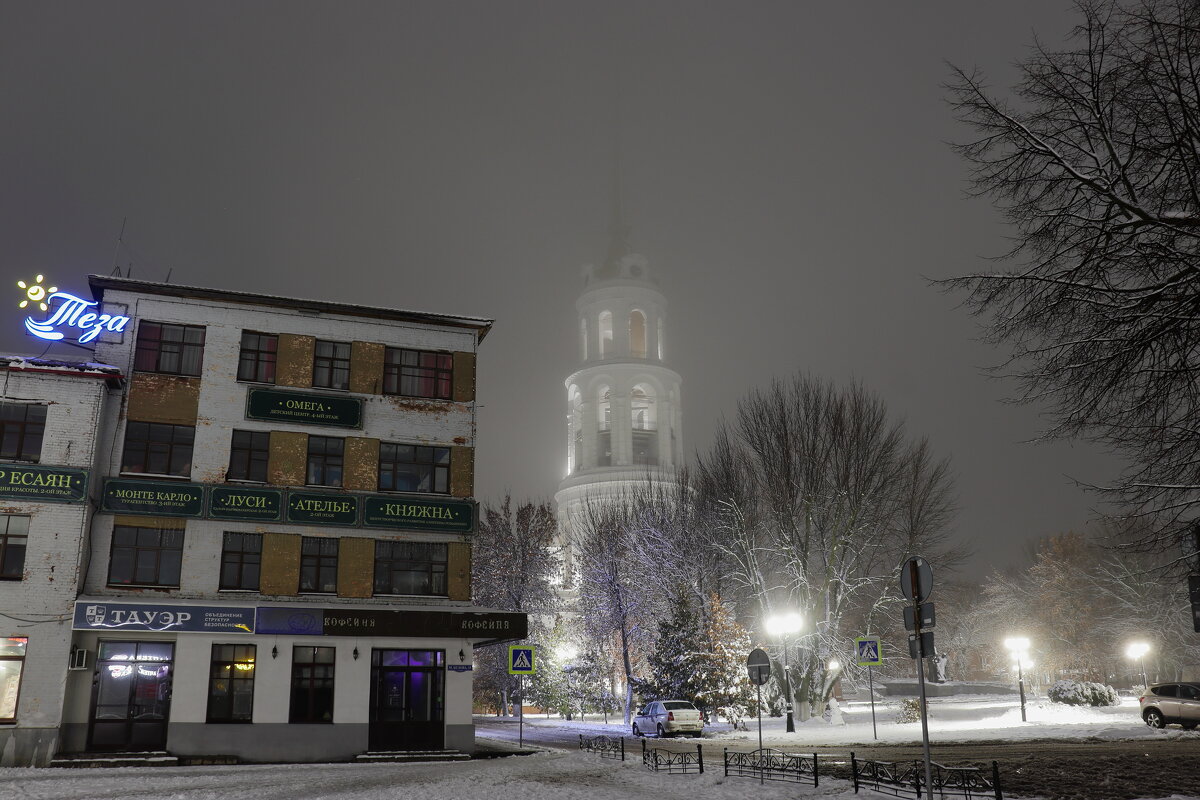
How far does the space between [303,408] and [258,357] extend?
2220 mm

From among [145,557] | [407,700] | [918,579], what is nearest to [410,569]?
[407,700]

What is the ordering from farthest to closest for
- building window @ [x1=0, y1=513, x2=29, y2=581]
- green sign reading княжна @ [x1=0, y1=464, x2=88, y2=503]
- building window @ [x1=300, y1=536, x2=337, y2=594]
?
building window @ [x1=300, y1=536, x2=337, y2=594]
green sign reading княжна @ [x1=0, y1=464, x2=88, y2=503]
building window @ [x1=0, y1=513, x2=29, y2=581]

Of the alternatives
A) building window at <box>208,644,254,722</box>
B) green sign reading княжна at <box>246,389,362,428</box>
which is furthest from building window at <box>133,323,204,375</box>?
building window at <box>208,644,254,722</box>

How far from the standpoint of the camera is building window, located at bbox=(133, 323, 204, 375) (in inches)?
1178

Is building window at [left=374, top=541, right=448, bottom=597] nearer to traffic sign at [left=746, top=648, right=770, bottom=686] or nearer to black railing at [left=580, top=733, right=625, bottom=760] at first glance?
black railing at [left=580, top=733, right=625, bottom=760]

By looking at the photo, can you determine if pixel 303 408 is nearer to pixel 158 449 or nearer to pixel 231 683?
pixel 158 449

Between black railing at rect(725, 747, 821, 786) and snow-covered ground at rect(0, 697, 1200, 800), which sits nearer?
snow-covered ground at rect(0, 697, 1200, 800)

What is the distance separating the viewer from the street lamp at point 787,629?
37744mm

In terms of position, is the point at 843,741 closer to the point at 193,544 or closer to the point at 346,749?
the point at 346,749

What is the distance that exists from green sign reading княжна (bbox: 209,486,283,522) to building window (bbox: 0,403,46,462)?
4.79 m

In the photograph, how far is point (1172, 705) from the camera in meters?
33.0

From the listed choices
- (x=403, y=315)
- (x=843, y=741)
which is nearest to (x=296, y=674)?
(x=403, y=315)

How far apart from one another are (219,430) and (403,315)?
6.92 meters

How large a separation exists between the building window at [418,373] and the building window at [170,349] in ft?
19.1
